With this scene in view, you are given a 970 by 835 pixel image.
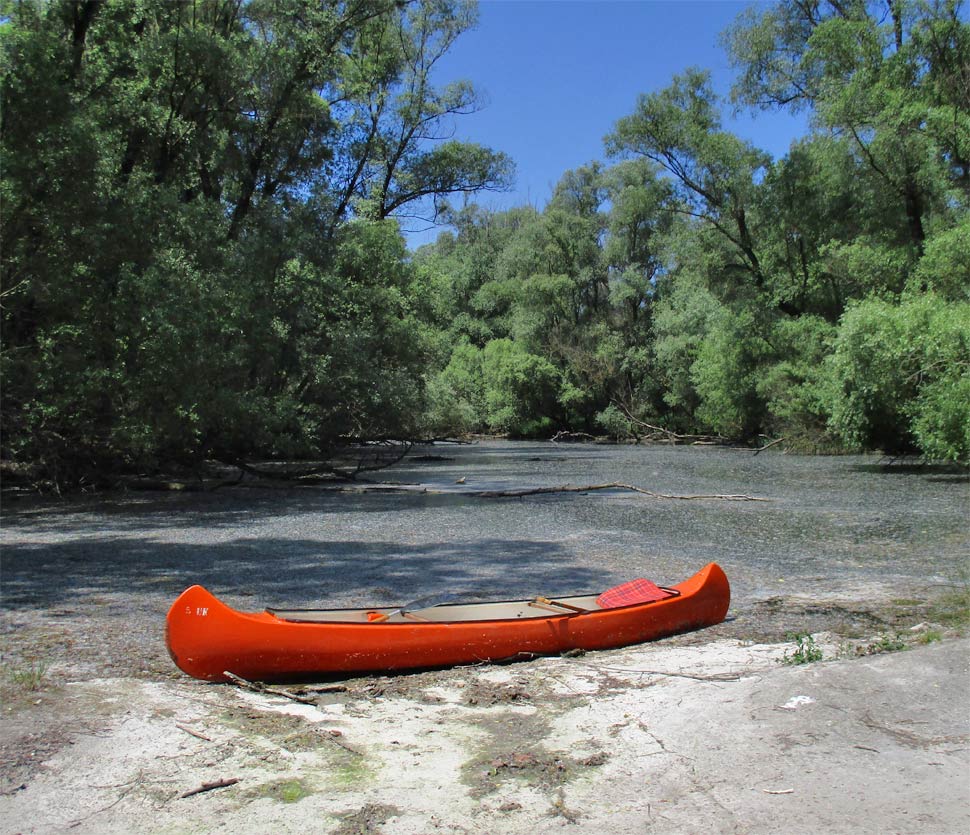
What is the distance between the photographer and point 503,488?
64.0 ft

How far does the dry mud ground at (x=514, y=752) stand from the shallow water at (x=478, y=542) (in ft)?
9.15

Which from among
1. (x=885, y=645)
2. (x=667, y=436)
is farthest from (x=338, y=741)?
(x=667, y=436)

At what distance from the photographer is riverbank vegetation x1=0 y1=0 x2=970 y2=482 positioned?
580 inches

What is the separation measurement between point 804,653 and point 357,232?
22537 mm

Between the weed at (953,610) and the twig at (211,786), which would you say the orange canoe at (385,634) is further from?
the weed at (953,610)

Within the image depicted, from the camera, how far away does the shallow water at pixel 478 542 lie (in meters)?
8.78

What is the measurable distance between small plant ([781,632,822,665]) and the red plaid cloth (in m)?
1.07

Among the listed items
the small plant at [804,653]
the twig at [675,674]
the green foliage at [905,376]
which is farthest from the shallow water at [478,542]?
the twig at [675,674]

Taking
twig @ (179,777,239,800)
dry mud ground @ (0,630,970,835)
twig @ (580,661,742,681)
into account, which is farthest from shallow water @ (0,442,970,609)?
twig @ (179,777,239,800)

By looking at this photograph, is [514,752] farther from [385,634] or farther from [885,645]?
[885,645]

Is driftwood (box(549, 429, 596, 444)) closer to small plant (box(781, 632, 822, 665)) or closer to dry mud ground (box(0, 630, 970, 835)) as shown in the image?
small plant (box(781, 632, 822, 665))

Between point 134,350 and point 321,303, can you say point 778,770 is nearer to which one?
point 134,350

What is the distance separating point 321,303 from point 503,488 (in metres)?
8.64

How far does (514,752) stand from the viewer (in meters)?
4.38
